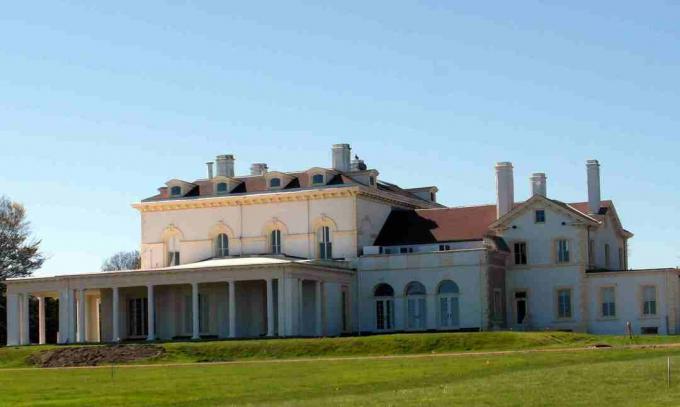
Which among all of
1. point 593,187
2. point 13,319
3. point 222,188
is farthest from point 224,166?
point 593,187

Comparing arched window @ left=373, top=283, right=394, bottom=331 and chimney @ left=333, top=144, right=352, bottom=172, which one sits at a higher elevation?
chimney @ left=333, top=144, right=352, bottom=172

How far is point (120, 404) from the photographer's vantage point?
33125 millimetres

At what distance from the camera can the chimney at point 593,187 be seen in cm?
7531

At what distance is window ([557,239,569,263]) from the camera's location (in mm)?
72438

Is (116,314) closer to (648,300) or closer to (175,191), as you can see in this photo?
(175,191)

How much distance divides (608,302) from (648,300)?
2213mm

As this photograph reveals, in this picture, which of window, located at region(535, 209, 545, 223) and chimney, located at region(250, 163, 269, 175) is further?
chimney, located at region(250, 163, 269, 175)

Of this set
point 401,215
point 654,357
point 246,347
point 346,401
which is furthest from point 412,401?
point 401,215

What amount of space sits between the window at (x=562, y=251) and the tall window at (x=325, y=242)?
522 inches

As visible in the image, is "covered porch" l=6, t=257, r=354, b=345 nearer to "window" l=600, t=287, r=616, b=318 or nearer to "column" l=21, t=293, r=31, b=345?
"column" l=21, t=293, r=31, b=345

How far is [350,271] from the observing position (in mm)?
73938

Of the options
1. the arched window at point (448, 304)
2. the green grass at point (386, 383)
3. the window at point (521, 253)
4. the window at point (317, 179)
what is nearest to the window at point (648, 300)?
the window at point (521, 253)

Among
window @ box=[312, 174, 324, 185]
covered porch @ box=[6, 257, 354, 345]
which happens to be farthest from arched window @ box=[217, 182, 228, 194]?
window @ box=[312, 174, 324, 185]

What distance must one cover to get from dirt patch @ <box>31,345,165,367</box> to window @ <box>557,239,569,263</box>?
77.2ft
